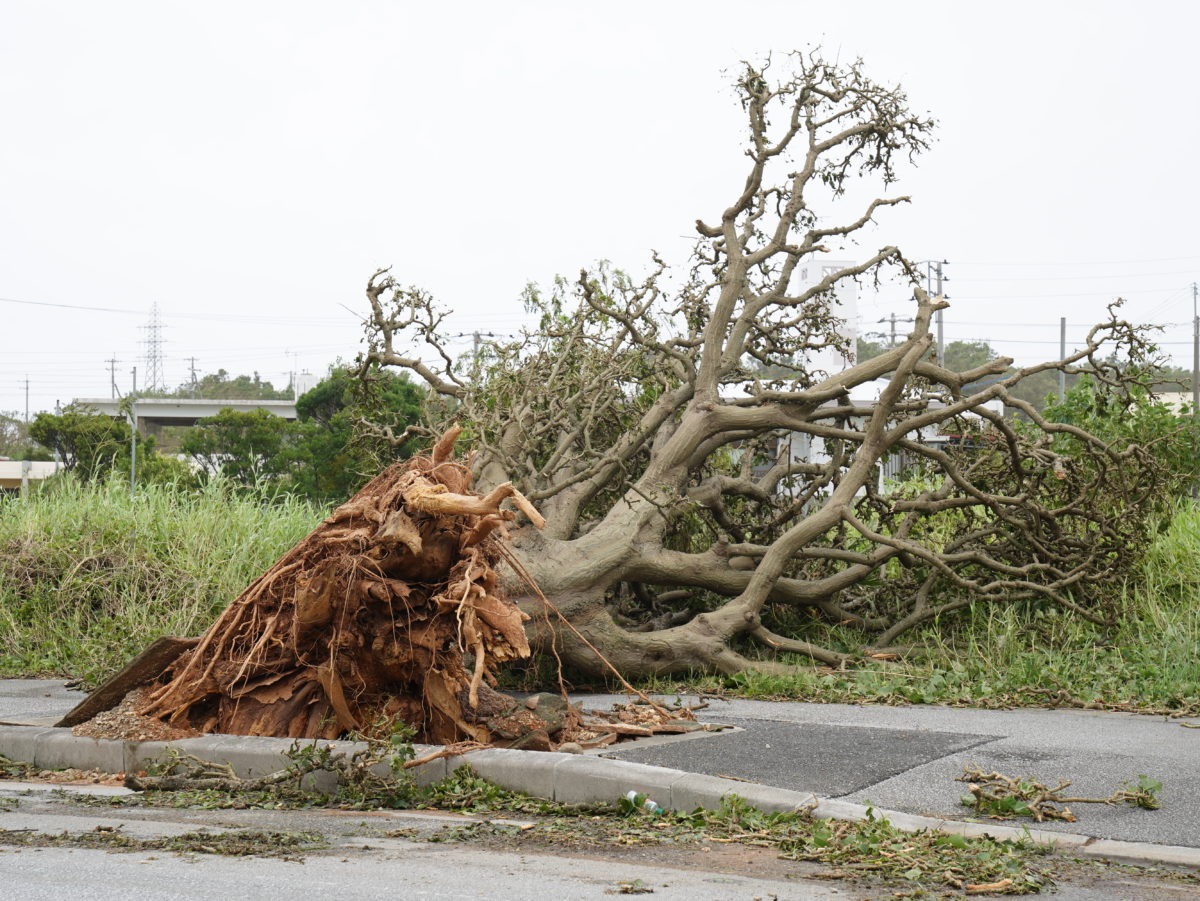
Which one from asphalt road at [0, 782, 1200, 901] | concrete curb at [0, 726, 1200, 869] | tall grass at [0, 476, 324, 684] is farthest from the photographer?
tall grass at [0, 476, 324, 684]

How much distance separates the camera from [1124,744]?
682 cm

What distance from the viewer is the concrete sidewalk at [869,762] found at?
516 cm

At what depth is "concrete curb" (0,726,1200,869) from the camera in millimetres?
4871

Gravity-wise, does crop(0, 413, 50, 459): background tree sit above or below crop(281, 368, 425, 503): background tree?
above

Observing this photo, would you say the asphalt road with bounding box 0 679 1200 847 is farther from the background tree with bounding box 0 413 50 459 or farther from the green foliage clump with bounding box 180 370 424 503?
the background tree with bounding box 0 413 50 459

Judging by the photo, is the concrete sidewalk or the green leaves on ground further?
the green leaves on ground

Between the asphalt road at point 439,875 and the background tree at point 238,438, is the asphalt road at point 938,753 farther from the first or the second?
the background tree at point 238,438

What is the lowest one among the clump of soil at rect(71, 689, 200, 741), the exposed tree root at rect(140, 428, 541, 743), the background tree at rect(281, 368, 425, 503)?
the clump of soil at rect(71, 689, 200, 741)

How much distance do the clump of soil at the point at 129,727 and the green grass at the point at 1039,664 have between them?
3.89 metres

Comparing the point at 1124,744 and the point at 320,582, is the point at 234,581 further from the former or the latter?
the point at 1124,744

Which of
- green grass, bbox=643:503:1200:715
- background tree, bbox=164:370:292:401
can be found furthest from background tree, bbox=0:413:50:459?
green grass, bbox=643:503:1200:715

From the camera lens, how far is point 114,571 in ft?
38.1

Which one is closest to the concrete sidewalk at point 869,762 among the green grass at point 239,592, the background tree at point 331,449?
the green grass at point 239,592

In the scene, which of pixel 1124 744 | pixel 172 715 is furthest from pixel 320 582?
pixel 1124 744
